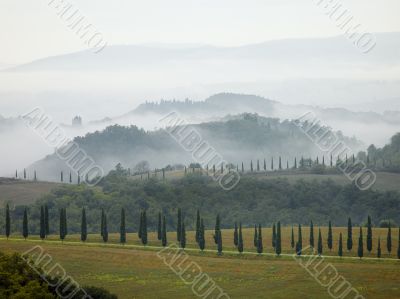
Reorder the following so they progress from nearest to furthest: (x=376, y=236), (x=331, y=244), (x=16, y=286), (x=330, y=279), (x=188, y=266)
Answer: (x=16, y=286)
(x=330, y=279)
(x=188, y=266)
(x=331, y=244)
(x=376, y=236)

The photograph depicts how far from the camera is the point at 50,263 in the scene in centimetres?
11369

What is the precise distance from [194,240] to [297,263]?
3149 centimetres

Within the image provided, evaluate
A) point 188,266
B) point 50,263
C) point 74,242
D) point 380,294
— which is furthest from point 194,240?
point 380,294

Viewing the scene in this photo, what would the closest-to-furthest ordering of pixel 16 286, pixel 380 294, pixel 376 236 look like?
pixel 16 286
pixel 380 294
pixel 376 236

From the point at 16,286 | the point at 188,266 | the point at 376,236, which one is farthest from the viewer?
the point at 376,236

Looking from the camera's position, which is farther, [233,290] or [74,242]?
[74,242]

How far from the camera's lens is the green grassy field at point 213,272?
102 metres

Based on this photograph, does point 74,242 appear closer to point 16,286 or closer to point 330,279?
point 330,279

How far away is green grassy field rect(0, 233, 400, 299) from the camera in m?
102

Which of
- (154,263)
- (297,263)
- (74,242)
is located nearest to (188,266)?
(154,263)

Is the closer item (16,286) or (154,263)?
(16,286)

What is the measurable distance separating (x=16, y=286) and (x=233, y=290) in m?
31.4

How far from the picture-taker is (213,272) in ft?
378

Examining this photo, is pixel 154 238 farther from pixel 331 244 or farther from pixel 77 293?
pixel 77 293
